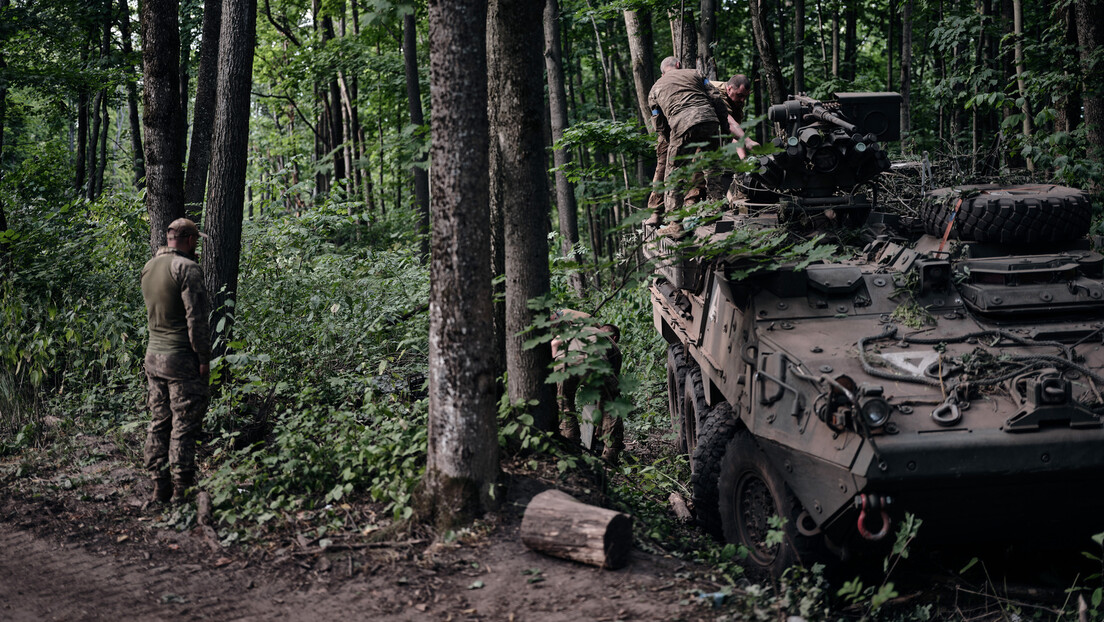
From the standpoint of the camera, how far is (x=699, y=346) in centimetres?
767

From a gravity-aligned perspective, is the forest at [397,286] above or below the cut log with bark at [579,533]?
above

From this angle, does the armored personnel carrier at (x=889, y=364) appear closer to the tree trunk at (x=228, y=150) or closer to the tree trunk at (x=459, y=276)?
the tree trunk at (x=459, y=276)

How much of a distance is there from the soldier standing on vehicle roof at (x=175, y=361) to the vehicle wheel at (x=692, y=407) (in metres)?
4.15

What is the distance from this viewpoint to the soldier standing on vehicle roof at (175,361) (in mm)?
6402

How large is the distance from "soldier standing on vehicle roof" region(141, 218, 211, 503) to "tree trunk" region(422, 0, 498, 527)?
217 centimetres

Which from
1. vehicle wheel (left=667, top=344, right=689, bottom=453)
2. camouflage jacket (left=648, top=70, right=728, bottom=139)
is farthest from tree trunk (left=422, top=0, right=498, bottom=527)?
vehicle wheel (left=667, top=344, right=689, bottom=453)

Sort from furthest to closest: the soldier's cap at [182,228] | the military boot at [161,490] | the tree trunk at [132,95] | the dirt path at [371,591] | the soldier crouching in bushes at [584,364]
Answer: the tree trunk at [132,95] → the soldier's cap at [182,228] → the military boot at [161,490] → the soldier crouching in bushes at [584,364] → the dirt path at [371,591]

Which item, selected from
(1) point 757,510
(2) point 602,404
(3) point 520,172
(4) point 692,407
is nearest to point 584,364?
(2) point 602,404

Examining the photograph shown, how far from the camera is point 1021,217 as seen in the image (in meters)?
6.02

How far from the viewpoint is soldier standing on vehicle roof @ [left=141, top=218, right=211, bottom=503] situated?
6.40 metres

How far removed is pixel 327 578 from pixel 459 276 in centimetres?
193

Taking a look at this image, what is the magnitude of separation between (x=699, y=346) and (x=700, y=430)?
0.89m

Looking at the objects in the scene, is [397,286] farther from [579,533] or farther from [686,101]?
[579,533]

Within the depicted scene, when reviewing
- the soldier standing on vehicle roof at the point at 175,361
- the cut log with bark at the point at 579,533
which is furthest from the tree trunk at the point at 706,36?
the cut log with bark at the point at 579,533
